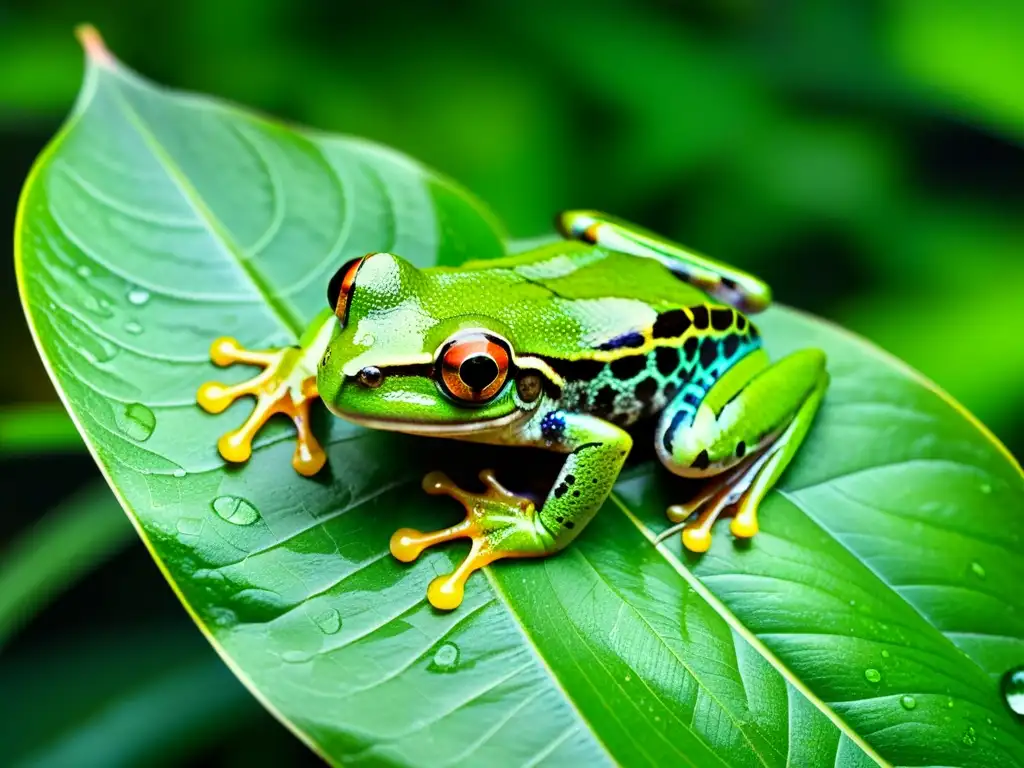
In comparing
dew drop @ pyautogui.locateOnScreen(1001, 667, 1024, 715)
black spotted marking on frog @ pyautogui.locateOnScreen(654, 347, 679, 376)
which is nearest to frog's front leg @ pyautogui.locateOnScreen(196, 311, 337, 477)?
black spotted marking on frog @ pyautogui.locateOnScreen(654, 347, 679, 376)

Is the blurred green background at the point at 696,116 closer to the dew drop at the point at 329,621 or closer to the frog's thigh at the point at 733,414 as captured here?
the frog's thigh at the point at 733,414

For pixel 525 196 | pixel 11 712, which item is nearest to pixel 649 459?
pixel 525 196

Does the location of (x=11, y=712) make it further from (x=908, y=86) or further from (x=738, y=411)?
(x=908, y=86)

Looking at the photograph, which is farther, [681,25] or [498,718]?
[681,25]

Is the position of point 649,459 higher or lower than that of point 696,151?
lower

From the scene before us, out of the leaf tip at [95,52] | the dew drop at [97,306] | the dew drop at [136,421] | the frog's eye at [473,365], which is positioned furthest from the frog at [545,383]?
the leaf tip at [95,52]

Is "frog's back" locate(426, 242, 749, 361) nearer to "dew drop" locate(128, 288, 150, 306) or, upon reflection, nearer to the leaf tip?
"dew drop" locate(128, 288, 150, 306)
